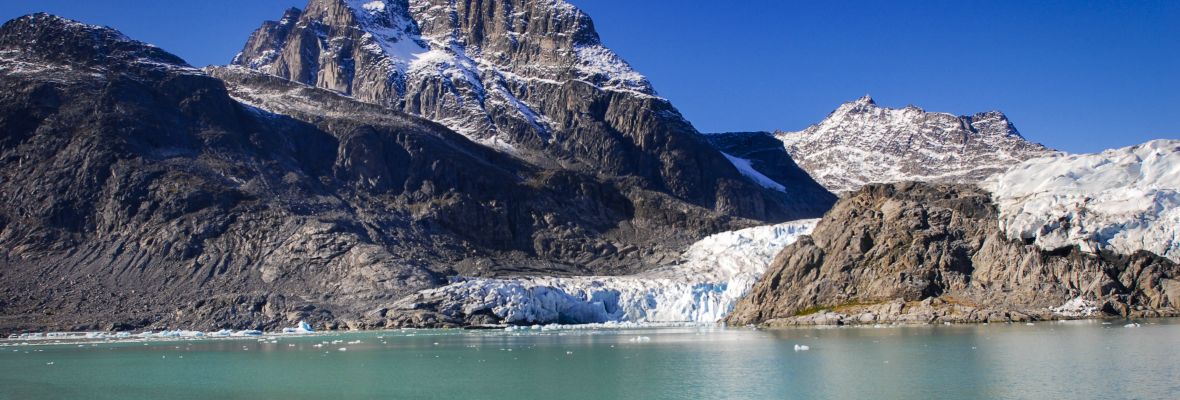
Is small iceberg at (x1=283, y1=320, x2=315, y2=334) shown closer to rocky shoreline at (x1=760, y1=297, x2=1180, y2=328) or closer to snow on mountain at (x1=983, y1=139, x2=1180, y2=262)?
rocky shoreline at (x1=760, y1=297, x2=1180, y2=328)

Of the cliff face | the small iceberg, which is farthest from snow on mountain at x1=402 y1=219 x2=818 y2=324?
the cliff face

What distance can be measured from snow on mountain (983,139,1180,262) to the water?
1264 cm

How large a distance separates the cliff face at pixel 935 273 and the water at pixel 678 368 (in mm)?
8729

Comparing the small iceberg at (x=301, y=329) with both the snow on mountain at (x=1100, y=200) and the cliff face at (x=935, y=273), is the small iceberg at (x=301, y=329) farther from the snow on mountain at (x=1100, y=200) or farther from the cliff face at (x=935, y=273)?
the snow on mountain at (x=1100, y=200)

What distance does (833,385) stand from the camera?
52.7 meters

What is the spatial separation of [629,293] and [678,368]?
9420 centimetres

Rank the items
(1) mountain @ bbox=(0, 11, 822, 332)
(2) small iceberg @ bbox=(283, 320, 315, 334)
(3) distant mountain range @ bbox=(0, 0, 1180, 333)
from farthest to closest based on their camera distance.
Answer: (1) mountain @ bbox=(0, 11, 822, 332), (2) small iceberg @ bbox=(283, 320, 315, 334), (3) distant mountain range @ bbox=(0, 0, 1180, 333)

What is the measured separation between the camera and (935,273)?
348 feet

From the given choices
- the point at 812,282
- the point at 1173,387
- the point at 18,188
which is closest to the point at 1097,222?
the point at 812,282

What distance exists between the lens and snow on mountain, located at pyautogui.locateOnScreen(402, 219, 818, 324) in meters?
147

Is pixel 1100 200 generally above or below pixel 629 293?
above

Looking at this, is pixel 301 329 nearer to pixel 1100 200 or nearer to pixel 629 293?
pixel 629 293

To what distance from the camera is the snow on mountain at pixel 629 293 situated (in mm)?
147000

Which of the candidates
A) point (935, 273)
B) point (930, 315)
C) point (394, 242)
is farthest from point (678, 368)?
point (394, 242)
